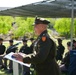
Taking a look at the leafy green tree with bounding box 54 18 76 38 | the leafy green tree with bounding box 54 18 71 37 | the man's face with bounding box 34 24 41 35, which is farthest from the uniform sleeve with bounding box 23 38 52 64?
the leafy green tree with bounding box 54 18 76 38

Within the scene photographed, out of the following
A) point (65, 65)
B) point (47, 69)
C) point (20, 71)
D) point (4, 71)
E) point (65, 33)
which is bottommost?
point (65, 33)

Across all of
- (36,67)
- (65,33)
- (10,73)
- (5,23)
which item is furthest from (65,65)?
(65,33)

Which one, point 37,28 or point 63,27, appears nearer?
point 37,28

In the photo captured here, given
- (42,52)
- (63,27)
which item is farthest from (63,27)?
(42,52)

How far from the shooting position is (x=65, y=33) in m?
40.3

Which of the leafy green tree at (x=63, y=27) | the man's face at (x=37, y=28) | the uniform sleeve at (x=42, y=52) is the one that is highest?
the man's face at (x=37, y=28)

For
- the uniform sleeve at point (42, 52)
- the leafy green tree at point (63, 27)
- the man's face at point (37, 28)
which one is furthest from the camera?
the leafy green tree at point (63, 27)

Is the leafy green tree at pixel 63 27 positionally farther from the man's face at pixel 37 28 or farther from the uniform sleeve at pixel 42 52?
the uniform sleeve at pixel 42 52

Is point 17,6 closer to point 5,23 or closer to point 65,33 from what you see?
point 5,23

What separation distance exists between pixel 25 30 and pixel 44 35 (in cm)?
3525

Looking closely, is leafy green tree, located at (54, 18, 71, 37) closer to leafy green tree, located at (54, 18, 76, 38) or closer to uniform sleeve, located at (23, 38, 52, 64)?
leafy green tree, located at (54, 18, 76, 38)

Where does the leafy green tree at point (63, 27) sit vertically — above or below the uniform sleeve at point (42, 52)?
below

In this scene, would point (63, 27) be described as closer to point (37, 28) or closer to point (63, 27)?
point (63, 27)

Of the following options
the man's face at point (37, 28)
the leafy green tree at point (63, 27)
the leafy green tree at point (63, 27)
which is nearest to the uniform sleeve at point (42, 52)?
the man's face at point (37, 28)
